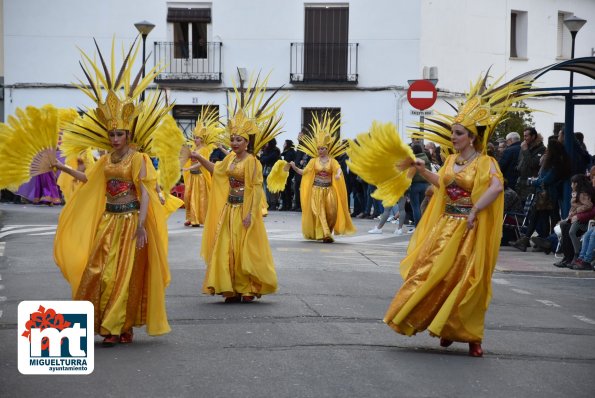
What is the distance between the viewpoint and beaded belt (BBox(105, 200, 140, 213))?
937cm

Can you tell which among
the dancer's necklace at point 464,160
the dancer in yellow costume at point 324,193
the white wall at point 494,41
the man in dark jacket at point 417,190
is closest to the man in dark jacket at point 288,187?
the white wall at point 494,41

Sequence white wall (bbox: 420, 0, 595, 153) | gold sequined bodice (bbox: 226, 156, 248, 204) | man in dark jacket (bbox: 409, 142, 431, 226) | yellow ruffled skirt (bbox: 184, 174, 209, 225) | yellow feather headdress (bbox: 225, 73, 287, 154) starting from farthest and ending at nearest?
white wall (bbox: 420, 0, 595, 153) < yellow ruffled skirt (bbox: 184, 174, 209, 225) < man in dark jacket (bbox: 409, 142, 431, 226) < yellow feather headdress (bbox: 225, 73, 287, 154) < gold sequined bodice (bbox: 226, 156, 248, 204)

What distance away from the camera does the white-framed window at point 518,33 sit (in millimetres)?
35875

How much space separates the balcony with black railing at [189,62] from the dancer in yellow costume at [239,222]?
2256cm

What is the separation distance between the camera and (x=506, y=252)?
61.1 feet

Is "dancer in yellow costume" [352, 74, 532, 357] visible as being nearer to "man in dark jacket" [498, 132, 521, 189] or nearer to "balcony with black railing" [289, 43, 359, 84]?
"man in dark jacket" [498, 132, 521, 189]

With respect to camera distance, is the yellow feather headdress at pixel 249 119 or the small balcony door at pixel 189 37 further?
the small balcony door at pixel 189 37

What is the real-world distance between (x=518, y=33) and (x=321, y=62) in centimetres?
673

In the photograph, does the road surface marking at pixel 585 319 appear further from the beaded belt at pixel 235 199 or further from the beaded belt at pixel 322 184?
the beaded belt at pixel 322 184

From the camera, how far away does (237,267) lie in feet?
38.0

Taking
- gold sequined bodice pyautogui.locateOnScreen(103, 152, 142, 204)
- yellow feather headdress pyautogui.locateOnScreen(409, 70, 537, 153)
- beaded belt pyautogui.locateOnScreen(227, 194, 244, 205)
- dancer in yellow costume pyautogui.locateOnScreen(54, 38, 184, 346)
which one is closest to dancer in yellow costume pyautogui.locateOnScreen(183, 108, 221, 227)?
beaded belt pyautogui.locateOnScreen(227, 194, 244, 205)

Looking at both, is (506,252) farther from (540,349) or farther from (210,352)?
(210,352)

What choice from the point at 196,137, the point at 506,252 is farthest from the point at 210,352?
the point at 196,137

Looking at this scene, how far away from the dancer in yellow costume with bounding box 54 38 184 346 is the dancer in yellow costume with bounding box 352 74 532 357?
203 centimetres
